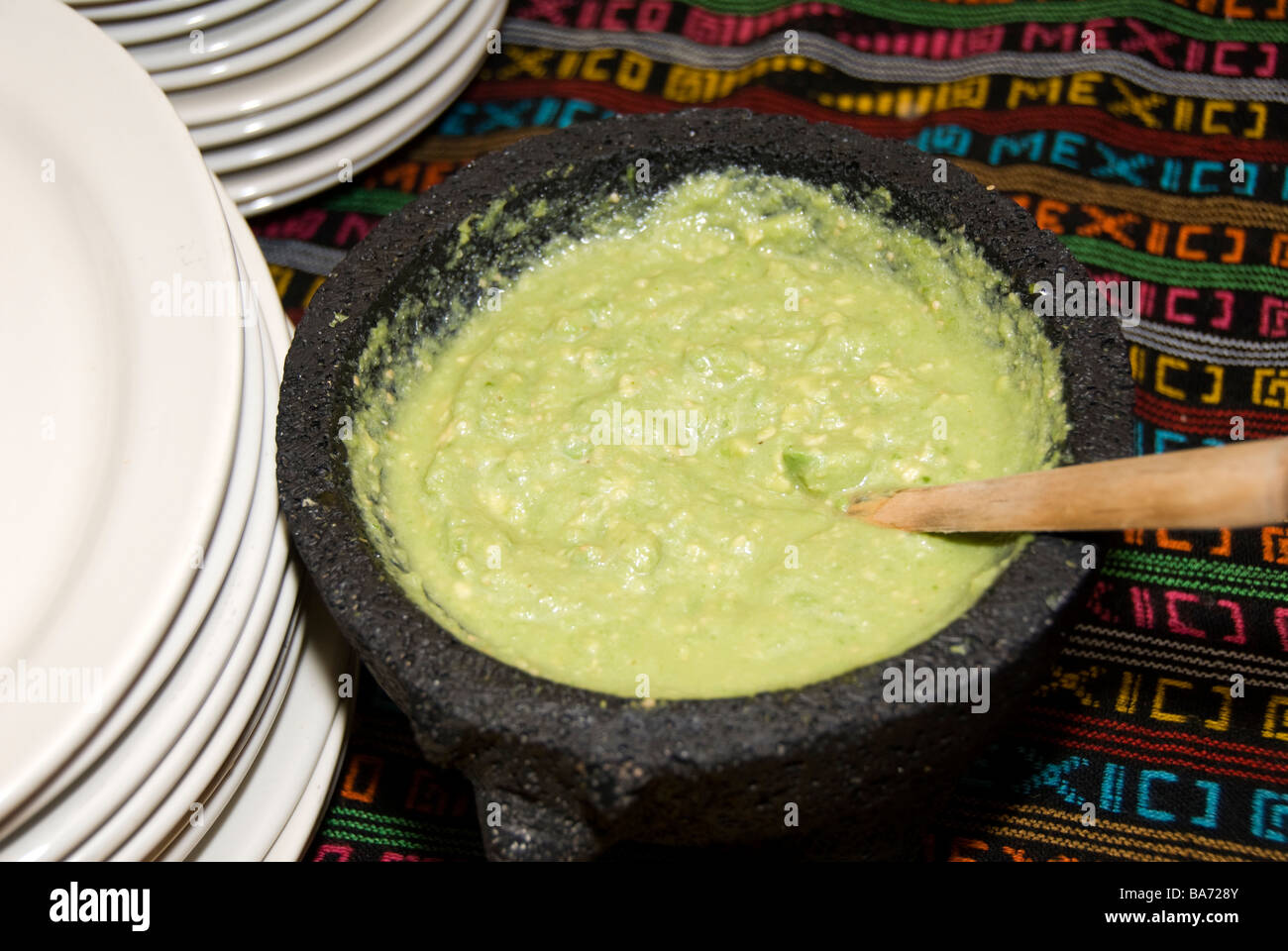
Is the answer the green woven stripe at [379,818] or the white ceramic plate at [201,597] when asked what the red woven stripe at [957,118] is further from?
the green woven stripe at [379,818]

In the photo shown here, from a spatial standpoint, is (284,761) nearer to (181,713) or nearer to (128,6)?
(181,713)

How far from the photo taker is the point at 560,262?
6.69 ft

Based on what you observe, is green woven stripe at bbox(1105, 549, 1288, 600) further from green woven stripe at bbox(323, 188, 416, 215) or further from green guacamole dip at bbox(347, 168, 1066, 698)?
green woven stripe at bbox(323, 188, 416, 215)

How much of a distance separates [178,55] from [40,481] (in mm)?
946

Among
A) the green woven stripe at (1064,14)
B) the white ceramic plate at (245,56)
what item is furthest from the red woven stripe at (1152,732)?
the white ceramic plate at (245,56)

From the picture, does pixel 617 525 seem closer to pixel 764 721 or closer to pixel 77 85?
pixel 764 721

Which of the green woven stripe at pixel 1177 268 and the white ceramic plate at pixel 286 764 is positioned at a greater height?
the green woven stripe at pixel 1177 268

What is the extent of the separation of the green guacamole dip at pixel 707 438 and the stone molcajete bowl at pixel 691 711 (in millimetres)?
62

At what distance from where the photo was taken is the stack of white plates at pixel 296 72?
232cm

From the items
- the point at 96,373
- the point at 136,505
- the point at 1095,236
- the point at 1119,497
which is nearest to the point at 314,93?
the point at 96,373

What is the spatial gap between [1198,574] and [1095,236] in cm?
69

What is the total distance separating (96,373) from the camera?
1.77 meters

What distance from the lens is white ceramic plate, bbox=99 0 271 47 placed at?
7.47 ft

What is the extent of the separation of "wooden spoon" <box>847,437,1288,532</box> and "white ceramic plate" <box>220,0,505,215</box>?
1347mm
